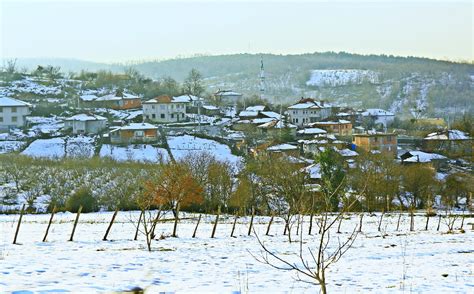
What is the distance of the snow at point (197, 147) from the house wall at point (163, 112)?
17.3 meters

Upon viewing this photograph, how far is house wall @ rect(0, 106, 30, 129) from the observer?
208 feet

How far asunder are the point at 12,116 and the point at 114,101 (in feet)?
52.4

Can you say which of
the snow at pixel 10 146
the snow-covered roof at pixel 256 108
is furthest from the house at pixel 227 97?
the snow at pixel 10 146

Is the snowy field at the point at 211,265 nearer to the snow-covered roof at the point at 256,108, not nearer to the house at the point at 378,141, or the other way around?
the house at the point at 378,141

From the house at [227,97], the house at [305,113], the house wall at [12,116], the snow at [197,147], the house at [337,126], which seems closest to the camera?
the snow at [197,147]

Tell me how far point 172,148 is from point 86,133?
11.9 metres

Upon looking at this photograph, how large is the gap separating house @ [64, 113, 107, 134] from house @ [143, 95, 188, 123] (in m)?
9.98

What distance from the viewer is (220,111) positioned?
77.7 meters

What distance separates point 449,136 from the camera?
67.4m

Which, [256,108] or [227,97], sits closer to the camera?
[256,108]

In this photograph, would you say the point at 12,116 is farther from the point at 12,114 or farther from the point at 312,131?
the point at 312,131

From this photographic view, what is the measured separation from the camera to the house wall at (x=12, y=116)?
63281 mm

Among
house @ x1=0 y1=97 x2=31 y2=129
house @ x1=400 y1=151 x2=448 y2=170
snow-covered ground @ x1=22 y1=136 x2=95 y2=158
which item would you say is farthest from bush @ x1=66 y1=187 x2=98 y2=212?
house @ x1=0 y1=97 x2=31 y2=129

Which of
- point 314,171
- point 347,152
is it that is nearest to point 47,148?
point 314,171
